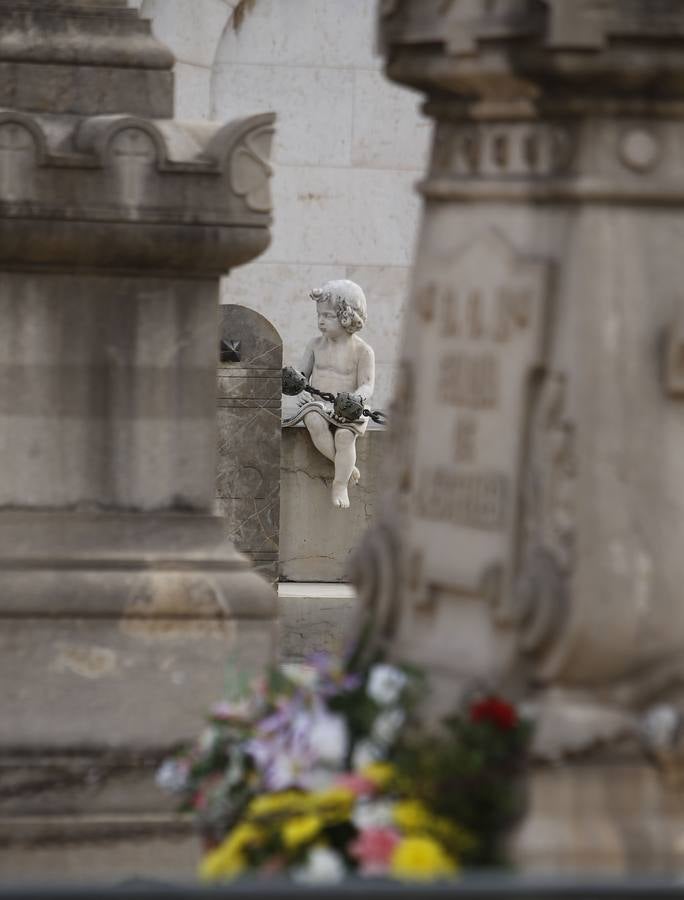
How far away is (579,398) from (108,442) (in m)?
2.76

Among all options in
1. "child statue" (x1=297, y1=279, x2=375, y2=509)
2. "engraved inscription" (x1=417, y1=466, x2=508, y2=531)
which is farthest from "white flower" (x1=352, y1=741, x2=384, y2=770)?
"child statue" (x1=297, y1=279, x2=375, y2=509)

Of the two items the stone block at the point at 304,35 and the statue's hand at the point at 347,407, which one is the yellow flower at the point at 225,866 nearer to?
the statue's hand at the point at 347,407

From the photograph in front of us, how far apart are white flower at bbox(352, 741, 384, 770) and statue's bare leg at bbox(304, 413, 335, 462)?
36.4ft

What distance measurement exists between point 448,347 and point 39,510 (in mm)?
2402

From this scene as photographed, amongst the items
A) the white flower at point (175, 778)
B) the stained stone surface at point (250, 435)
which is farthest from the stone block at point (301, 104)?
the white flower at point (175, 778)

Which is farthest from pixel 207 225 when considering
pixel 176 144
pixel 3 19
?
pixel 3 19

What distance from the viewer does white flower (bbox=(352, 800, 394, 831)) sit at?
536 cm

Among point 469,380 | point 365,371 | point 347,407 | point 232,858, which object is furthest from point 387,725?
point 365,371

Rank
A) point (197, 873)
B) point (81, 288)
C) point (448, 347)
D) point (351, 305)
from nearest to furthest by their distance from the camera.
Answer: point (448, 347) < point (197, 873) < point (81, 288) < point (351, 305)

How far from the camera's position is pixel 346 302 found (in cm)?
1764

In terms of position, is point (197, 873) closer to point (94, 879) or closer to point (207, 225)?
point (94, 879)

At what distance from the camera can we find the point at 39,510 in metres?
7.89

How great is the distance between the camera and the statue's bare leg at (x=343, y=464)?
54.7 feet

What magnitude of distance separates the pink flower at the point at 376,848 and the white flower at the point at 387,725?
0.37 m
